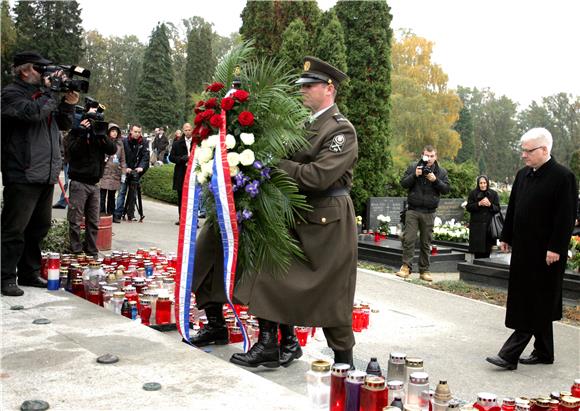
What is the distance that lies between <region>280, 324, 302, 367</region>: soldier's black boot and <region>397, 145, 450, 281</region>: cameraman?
572 cm

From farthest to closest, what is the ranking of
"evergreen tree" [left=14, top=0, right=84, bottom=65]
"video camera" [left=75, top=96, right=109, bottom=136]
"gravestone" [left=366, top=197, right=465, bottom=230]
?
"evergreen tree" [left=14, top=0, right=84, bottom=65], "gravestone" [left=366, top=197, right=465, bottom=230], "video camera" [left=75, top=96, right=109, bottom=136]

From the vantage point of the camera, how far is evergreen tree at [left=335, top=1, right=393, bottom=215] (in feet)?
54.5

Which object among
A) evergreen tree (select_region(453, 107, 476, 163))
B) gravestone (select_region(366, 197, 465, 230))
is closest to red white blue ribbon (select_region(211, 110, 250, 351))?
gravestone (select_region(366, 197, 465, 230))

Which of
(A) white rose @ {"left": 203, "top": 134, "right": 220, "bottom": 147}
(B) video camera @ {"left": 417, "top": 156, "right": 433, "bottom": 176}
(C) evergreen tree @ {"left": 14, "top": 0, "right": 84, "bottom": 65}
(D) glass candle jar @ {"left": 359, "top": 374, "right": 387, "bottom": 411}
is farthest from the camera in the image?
(C) evergreen tree @ {"left": 14, "top": 0, "right": 84, "bottom": 65}

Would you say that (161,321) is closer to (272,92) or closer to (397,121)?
(272,92)

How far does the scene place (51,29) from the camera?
3984 centimetres

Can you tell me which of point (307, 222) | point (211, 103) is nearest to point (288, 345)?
point (307, 222)

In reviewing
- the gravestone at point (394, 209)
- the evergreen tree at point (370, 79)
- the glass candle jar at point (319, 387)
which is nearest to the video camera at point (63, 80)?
the glass candle jar at point (319, 387)

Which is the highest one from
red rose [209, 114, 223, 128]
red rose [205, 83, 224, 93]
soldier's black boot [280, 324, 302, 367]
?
red rose [205, 83, 224, 93]

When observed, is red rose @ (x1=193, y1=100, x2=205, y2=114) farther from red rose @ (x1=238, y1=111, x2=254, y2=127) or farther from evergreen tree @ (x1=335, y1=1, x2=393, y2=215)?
evergreen tree @ (x1=335, y1=1, x2=393, y2=215)

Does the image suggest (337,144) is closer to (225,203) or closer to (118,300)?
(225,203)

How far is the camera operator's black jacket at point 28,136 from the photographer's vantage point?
5.57 m

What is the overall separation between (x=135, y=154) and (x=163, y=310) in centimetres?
838

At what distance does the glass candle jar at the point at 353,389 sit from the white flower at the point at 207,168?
171 centimetres
